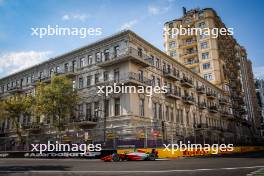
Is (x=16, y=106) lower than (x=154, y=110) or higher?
higher

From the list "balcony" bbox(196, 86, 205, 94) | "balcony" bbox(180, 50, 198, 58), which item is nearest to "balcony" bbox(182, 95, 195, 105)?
"balcony" bbox(196, 86, 205, 94)

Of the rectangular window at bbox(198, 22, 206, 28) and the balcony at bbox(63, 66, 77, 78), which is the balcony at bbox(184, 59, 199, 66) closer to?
the rectangular window at bbox(198, 22, 206, 28)

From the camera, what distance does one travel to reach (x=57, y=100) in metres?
34.3

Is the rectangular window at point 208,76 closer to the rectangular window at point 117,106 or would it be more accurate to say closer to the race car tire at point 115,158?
the rectangular window at point 117,106

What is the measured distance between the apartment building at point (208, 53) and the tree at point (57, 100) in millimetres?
37269

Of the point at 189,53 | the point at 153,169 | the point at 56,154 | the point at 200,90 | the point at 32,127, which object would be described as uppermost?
the point at 189,53

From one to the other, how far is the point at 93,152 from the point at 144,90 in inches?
445

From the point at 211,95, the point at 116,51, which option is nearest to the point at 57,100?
the point at 116,51

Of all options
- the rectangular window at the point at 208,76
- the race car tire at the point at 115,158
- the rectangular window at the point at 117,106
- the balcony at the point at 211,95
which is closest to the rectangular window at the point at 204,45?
the rectangular window at the point at 208,76

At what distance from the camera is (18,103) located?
40875mm

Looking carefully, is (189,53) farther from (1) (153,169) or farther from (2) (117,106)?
(1) (153,169)

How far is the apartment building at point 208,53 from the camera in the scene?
61688 millimetres

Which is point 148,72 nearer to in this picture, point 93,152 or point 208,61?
point 93,152

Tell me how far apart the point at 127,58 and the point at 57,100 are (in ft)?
34.7
